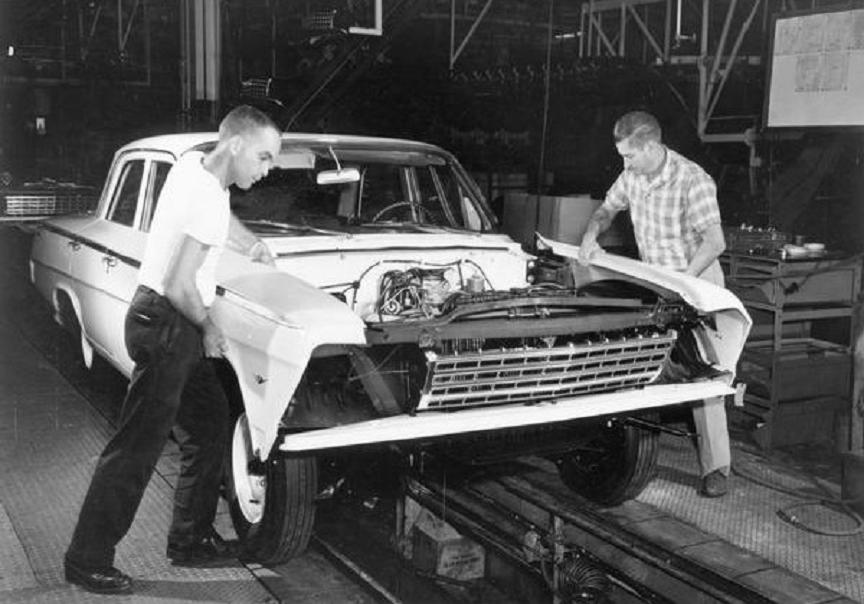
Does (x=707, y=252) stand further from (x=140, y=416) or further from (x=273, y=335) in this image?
(x=140, y=416)

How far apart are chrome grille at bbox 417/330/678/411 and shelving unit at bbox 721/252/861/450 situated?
2.04 meters

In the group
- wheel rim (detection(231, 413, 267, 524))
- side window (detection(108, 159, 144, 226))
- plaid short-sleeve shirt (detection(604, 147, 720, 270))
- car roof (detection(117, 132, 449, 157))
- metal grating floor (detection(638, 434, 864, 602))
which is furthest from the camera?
side window (detection(108, 159, 144, 226))

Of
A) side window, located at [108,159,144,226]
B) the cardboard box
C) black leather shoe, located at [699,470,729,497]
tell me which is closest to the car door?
side window, located at [108,159,144,226]

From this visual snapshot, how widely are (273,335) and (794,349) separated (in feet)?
12.5

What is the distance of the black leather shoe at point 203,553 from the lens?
3.78m

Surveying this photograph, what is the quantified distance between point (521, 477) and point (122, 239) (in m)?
2.52

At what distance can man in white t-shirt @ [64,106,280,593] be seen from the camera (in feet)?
10.9

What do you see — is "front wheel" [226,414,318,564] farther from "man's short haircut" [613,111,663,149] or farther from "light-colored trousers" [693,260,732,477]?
"man's short haircut" [613,111,663,149]

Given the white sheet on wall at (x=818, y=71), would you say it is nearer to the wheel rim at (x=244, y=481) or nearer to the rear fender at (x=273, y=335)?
the rear fender at (x=273, y=335)

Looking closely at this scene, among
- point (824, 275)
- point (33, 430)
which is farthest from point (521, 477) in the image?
point (33, 430)

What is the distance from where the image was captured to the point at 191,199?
131 inches

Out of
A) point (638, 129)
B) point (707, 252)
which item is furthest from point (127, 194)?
point (707, 252)

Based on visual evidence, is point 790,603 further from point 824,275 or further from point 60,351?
point 60,351

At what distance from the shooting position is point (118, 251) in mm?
5117
